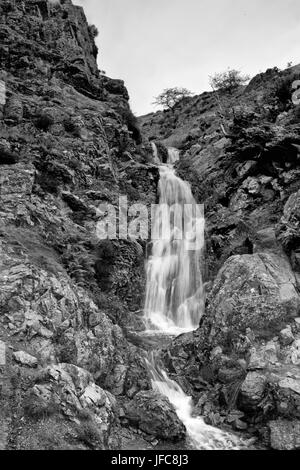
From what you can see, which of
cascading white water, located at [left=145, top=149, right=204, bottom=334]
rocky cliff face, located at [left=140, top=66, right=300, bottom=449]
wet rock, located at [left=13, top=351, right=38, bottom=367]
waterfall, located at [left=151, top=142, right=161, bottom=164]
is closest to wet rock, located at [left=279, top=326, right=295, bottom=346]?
rocky cliff face, located at [left=140, top=66, right=300, bottom=449]

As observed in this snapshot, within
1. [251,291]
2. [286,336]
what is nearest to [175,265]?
[251,291]

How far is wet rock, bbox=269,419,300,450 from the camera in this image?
10.3 m

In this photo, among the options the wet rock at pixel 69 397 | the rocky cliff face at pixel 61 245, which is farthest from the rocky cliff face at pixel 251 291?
the wet rock at pixel 69 397

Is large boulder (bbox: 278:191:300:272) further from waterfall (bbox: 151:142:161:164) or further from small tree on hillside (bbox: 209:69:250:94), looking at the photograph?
small tree on hillside (bbox: 209:69:250:94)

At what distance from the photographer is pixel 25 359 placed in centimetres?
1003

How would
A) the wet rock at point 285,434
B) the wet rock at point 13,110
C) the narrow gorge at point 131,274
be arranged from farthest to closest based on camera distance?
1. the wet rock at point 13,110
2. the narrow gorge at point 131,274
3. the wet rock at point 285,434

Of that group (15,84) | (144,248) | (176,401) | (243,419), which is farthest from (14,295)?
(15,84)

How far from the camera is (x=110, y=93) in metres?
39.4

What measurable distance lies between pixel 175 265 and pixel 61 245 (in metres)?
7.91

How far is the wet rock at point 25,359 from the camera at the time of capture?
9938 millimetres

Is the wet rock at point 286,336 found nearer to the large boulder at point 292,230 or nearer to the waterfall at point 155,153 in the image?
the large boulder at point 292,230

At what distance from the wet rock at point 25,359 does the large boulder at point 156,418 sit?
312 centimetres

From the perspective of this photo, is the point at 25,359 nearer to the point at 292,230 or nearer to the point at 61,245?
the point at 61,245

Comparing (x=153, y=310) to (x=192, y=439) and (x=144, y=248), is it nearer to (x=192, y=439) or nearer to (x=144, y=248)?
(x=144, y=248)
